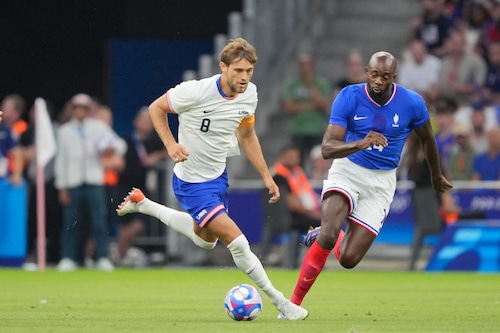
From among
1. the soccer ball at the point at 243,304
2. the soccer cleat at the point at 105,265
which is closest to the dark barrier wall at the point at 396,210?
the soccer cleat at the point at 105,265

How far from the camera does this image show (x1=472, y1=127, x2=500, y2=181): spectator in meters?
20.8

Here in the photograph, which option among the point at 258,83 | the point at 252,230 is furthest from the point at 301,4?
the point at 252,230

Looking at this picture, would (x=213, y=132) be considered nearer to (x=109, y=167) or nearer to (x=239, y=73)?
(x=239, y=73)

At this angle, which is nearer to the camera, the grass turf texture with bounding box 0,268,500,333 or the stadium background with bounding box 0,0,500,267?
the grass turf texture with bounding box 0,268,500,333

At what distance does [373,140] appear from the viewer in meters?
11.5

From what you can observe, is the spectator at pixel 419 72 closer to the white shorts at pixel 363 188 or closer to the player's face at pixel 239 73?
the white shorts at pixel 363 188

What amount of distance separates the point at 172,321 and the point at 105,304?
8.18 ft

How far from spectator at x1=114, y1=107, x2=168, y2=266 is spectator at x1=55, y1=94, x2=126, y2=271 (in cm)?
63

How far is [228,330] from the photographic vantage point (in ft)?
34.3

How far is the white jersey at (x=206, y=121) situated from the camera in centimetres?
1209

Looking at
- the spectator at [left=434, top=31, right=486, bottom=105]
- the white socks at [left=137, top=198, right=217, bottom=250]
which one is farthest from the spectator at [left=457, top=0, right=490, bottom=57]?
the white socks at [left=137, top=198, right=217, bottom=250]

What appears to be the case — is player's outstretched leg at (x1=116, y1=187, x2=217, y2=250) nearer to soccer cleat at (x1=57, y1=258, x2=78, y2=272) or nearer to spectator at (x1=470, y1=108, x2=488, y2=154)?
soccer cleat at (x1=57, y1=258, x2=78, y2=272)

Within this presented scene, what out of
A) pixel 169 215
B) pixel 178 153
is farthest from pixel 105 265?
pixel 178 153

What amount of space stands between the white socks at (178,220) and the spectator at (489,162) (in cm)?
903
